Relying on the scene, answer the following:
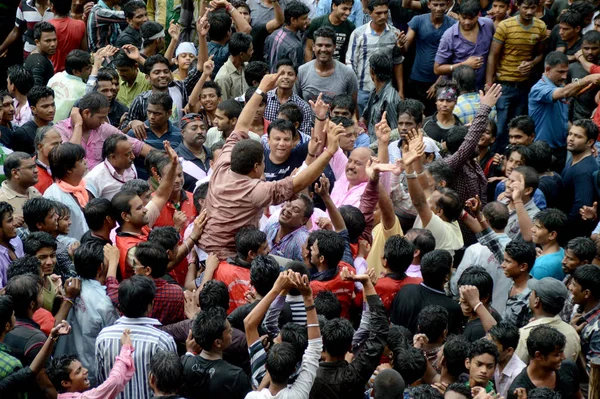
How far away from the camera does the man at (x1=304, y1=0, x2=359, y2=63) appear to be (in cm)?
1164

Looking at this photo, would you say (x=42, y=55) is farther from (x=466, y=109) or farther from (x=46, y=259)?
(x=46, y=259)

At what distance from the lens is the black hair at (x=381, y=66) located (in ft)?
34.0

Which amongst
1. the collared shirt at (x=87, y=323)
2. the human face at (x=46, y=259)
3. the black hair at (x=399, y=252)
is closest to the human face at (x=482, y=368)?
the black hair at (x=399, y=252)

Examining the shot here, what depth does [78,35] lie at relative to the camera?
11492 mm

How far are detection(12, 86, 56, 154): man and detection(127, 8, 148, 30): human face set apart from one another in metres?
2.71

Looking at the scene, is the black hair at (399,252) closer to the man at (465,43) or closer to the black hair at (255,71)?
the black hair at (255,71)

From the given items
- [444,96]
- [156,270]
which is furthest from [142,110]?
[156,270]

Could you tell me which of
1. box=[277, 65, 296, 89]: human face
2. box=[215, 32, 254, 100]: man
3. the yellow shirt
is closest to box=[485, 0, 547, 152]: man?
box=[277, 65, 296, 89]: human face

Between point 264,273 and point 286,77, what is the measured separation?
4.07m

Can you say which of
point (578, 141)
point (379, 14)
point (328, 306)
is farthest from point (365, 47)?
point (328, 306)

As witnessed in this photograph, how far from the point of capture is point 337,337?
5.76 m

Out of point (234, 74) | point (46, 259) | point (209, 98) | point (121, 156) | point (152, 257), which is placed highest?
point (152, 257)

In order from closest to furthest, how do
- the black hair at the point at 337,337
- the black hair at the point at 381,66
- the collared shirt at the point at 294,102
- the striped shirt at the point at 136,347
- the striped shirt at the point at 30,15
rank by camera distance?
the black hair at the point at 337,337 → the striped shirt at the point at 136,347 → the collared shirt at the point at 294,102 → the black hair at the point at 381,66 → the striped shirt at the point at 30,15

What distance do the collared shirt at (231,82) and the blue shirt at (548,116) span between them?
312 centimetres
